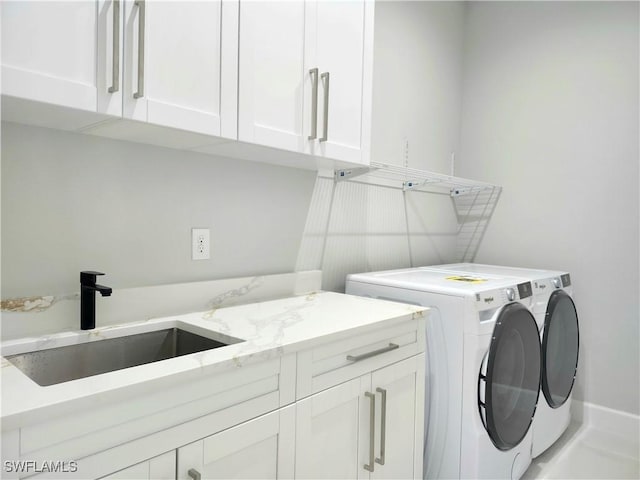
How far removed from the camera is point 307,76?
61.9 inches

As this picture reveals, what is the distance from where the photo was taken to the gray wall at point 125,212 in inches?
49.1

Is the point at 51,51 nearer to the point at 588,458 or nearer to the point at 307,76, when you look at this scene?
the point at 307,76

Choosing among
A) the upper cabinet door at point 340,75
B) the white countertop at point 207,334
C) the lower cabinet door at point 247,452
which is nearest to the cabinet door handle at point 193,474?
the lower cabinet door at point 247,452

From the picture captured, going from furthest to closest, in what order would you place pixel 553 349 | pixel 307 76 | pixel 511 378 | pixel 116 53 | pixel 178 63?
pixel 553 349 < pixel 511 378 < pixel 307 76 < pixel 178 63 < pixel 116 53

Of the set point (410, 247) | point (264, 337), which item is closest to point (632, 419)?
point (410, 247)

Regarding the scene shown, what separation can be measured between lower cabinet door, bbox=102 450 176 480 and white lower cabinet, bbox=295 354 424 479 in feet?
1.26

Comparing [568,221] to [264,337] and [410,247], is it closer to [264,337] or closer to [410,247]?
[410,247]

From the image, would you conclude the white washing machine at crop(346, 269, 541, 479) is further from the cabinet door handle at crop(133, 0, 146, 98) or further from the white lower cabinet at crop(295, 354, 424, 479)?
the cabinet door handle at crop(133, 0, 146, 98)

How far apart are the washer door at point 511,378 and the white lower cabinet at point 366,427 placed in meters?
0.32

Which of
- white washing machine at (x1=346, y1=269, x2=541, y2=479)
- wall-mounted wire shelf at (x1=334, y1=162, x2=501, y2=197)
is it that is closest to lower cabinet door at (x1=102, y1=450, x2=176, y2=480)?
white washing machine at (x1=346, y1=269, x2=541, y2=479)

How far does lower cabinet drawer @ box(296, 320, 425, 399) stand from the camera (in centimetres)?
127

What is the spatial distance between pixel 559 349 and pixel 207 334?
6.38ft

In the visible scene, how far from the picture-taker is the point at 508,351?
1.91 m

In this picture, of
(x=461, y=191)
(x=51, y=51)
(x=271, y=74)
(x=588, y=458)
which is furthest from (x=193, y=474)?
(x=461, y=191)
